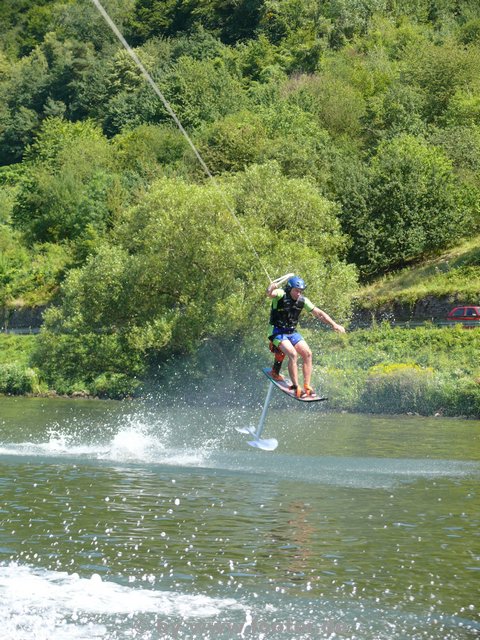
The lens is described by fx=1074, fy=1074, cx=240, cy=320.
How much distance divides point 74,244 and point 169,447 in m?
43.4

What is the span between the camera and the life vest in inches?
871

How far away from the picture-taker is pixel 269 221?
48875 millimetres

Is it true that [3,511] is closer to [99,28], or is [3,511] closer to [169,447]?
[169,447]

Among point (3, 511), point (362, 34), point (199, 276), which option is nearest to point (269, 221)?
point (199, 276)

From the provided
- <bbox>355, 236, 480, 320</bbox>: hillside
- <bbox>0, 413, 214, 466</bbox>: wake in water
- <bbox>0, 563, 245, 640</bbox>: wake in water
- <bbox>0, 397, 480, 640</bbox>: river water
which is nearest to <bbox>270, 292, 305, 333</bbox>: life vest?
<bbox>0, 397, 480, 640</bbox>: river water

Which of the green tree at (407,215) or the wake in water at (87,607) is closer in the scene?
the wake in water at (87,607)

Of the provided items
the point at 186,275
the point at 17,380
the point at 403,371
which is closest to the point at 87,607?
the point at 403,371

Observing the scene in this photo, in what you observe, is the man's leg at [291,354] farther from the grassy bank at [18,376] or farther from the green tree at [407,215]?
the green tree at [407,215]

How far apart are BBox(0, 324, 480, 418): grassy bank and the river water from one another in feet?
29.2

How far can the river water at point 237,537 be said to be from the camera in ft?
43.1

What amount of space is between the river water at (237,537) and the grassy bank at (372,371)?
351 inches

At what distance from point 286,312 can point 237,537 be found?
19.5 ft

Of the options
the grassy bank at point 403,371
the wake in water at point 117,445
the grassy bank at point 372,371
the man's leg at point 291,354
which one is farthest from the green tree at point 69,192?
the man's leg at point 291,354

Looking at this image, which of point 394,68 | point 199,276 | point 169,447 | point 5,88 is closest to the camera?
point 169,447
